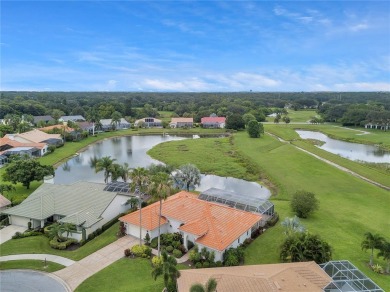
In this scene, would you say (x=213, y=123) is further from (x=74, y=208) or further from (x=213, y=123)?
(x=74, y=208)

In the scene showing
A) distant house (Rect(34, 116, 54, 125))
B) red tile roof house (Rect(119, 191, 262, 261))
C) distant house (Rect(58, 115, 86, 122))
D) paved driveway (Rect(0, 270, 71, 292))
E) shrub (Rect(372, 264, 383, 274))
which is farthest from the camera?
distant house (Rect(58, 115, 86, 122))

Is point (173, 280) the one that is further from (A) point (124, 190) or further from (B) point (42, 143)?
(B) point (42, 143)

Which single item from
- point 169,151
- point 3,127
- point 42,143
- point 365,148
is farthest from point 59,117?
point 365,148

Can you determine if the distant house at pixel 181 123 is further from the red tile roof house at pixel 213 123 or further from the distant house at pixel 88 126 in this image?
the distant house at pixel 88 126

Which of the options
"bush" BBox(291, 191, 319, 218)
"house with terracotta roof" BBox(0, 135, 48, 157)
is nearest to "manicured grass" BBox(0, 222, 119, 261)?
"bush" BBox(291, 191, 319, 218)

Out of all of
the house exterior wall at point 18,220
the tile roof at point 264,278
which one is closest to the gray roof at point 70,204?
the house exterior wall at point 18,220

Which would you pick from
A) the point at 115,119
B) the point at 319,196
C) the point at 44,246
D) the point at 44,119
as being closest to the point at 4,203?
the point at 44,246

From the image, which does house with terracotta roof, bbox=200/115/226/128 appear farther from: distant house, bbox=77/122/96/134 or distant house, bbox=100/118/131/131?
distant house, bbox=77/122/96/134
